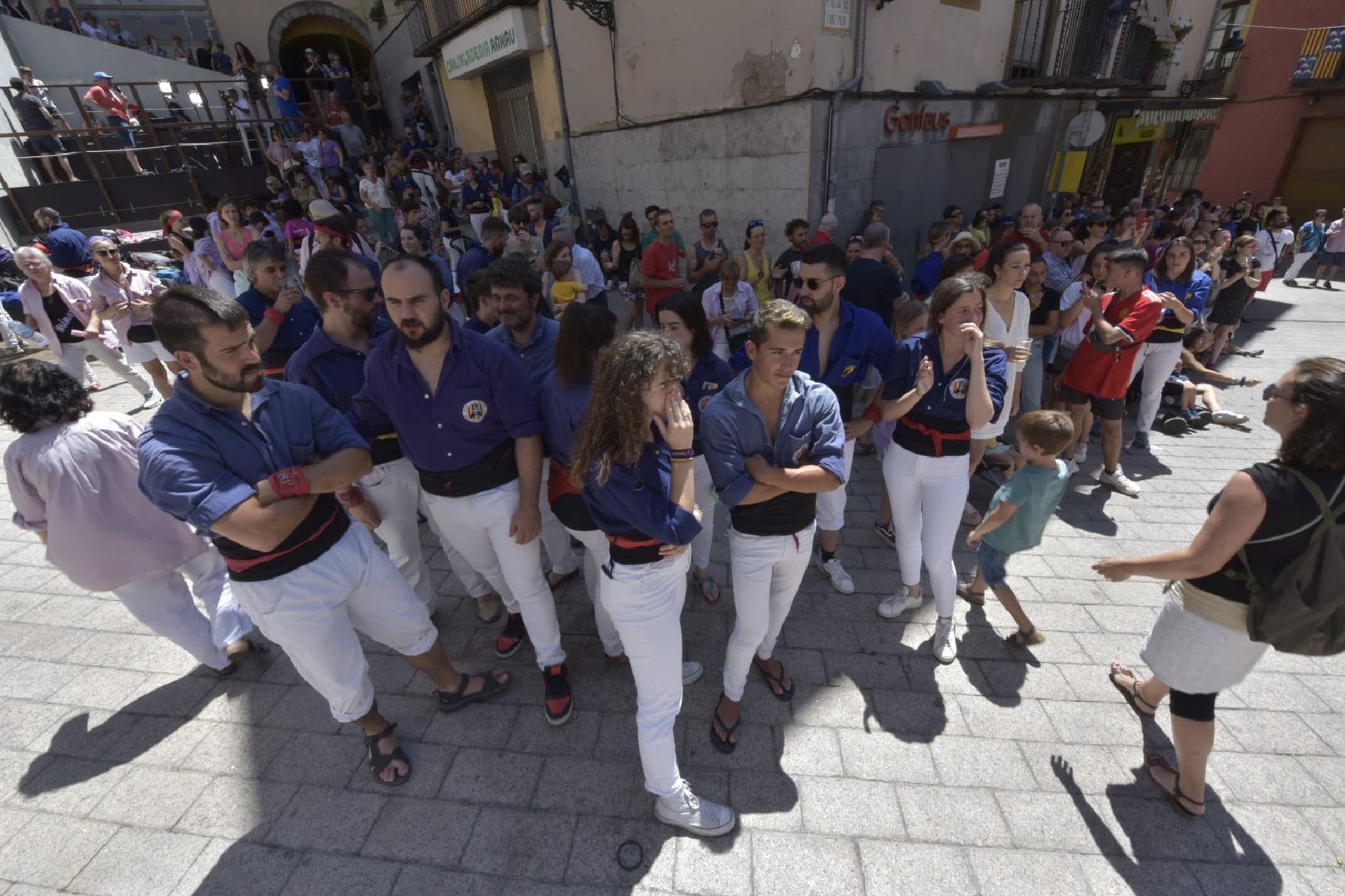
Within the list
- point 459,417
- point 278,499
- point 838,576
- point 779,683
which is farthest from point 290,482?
point 838,576

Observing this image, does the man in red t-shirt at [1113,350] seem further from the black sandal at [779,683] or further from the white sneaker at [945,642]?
the black sandal at [779,683]

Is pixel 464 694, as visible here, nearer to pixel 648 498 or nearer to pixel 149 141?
pixel 648 498

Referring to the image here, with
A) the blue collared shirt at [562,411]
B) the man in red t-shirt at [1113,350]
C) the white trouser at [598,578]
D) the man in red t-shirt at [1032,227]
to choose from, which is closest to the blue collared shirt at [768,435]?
the blue collared shirt at [562,411]

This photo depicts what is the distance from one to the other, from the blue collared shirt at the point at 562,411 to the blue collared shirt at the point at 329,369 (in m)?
1.07

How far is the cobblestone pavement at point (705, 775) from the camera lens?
2.27 m

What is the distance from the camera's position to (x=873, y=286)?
16.0ft

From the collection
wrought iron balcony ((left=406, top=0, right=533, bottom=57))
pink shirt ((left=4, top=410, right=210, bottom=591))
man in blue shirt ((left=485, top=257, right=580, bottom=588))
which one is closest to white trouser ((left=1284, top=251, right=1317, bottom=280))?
wrought iron balcony ((left=406, top=0, right=533, bottom=57))

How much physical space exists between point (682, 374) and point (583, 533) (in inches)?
41.8

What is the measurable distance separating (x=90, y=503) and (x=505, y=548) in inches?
76.8

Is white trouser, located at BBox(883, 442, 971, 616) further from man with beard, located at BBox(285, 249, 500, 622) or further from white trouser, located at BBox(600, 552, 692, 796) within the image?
man with beard, located at BBox(285, 249, 500, 622)

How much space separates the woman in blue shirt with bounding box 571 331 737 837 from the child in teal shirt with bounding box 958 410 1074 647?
1.72 m

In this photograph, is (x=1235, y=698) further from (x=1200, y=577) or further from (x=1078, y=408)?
(x=1078, y=408)

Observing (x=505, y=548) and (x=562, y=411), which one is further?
(x=505, y=548)

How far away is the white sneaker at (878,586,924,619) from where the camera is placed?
11.4ft
